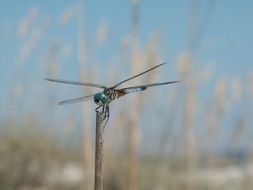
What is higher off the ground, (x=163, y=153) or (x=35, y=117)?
(x=35, y=117)

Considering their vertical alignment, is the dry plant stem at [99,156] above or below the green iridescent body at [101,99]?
below

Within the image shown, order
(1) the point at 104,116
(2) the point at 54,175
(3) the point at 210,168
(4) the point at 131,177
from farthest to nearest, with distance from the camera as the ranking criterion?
1. (2) the point at 54,175
2. (3) the point at 210,168
3. (4) the point at 131,177
4. (1) the point at 104,116

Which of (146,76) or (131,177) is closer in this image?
(131,177)

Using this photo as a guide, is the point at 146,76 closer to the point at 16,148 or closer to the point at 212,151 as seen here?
the point at 212,151

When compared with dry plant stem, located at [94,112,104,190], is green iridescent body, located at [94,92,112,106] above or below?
above

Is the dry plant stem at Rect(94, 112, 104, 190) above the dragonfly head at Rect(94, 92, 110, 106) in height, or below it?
below

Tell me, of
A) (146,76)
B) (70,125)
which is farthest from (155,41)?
(70,125)

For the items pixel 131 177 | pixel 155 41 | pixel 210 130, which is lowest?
pixel 131 177

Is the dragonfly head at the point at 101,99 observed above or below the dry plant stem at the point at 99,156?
above
